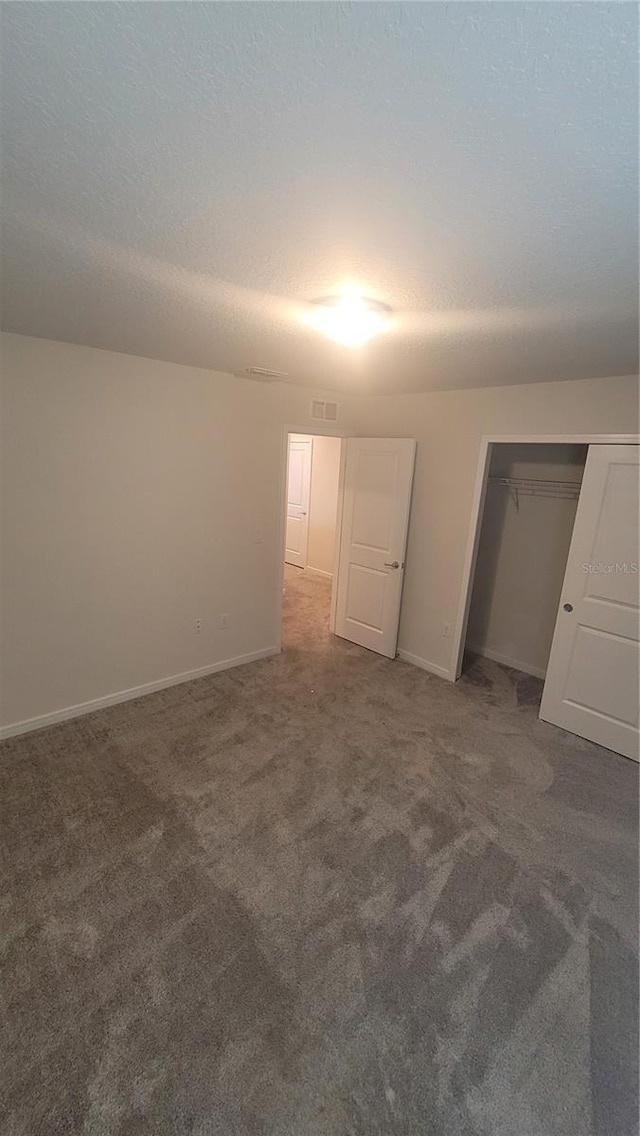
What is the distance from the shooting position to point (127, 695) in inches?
130

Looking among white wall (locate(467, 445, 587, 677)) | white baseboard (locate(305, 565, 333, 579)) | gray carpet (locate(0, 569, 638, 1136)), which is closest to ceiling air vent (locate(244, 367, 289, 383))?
white wall (locate(467, 445, 587, 677))

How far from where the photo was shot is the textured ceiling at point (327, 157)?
0.65 m

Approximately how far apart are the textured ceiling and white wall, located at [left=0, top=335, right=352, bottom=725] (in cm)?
98

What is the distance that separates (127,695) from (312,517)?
419 centimetres

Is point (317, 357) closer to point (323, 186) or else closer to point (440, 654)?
point (323, 186)

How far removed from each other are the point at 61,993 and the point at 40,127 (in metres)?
2.39

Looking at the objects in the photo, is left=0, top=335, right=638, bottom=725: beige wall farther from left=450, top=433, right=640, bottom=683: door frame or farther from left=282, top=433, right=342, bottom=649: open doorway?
left=282, top=433, right=342, bottom=649: open doorway

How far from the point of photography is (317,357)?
2637mm

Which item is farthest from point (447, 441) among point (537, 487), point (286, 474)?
point (286, 474)

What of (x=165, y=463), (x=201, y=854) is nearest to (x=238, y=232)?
(x=165, y=463)

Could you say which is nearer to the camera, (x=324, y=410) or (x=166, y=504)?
(x=166, y=504)

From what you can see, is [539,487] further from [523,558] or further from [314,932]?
[314,932]

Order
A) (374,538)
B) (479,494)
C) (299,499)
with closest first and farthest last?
(479,494), (374,538), (299,499)

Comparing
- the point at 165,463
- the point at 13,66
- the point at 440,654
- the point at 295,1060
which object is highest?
the point at 13,66
